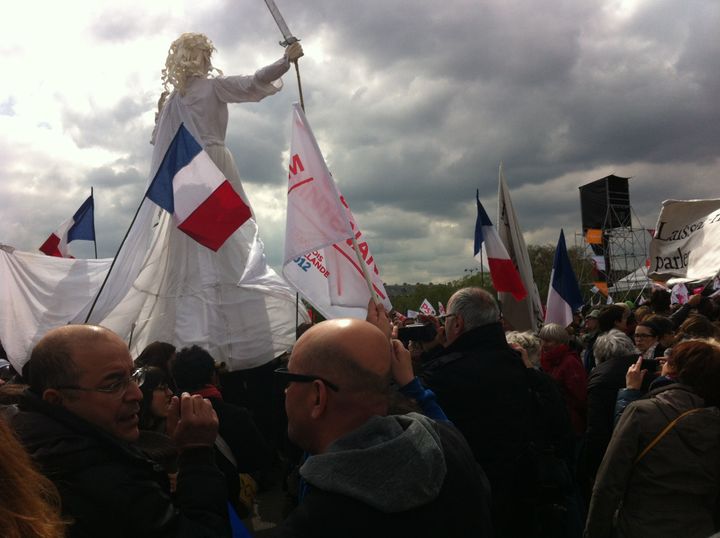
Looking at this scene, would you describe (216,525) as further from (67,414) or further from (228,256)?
(228,256)

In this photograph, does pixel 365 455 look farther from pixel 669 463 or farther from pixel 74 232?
pixel 74 232

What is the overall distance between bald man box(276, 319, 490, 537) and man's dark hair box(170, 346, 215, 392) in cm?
199

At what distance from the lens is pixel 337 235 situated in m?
4.86

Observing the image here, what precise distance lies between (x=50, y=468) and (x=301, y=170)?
3507 millimetres

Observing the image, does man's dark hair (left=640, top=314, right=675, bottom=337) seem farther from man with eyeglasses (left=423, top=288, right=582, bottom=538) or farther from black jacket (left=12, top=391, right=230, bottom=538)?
black jacket (left=12, top=391, right=230, bottom=538)

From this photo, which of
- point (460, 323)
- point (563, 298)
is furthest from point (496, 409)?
point (563, 298)

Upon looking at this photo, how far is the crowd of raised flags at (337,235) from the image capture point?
4.93 meters

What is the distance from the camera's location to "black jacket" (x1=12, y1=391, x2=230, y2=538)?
1.83 m

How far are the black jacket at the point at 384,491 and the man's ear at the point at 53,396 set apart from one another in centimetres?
100

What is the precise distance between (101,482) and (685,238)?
7.68 meters

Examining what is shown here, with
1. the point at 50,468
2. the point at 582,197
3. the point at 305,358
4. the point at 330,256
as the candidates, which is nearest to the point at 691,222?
the point at 330,256

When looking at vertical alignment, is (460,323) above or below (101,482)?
above

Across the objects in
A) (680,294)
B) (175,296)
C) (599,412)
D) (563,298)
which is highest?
(175,296)

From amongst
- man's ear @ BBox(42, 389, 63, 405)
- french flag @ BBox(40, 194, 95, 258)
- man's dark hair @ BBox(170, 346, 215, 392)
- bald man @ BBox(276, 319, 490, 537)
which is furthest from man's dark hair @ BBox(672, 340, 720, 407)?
french flag @ BBox(40, 194, 95, 258)
